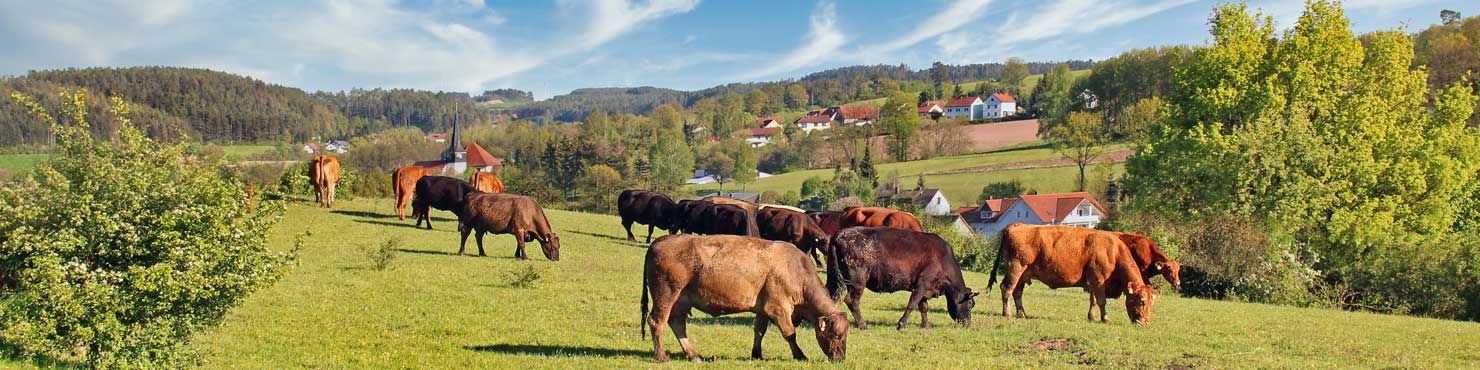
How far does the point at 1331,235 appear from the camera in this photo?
30.7m

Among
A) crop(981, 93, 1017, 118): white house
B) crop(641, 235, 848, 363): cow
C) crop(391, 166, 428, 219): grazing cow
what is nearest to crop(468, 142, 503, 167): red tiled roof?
crop(981, 93, 1017, 118): white house

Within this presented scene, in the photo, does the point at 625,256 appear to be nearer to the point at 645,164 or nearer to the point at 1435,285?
the point at 1435,285

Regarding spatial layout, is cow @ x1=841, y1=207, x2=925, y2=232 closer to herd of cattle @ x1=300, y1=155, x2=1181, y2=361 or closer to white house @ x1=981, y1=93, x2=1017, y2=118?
herd of cattle @ x1=300, y1=155, x2=1181, y2=361

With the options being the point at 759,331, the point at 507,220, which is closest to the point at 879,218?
the point at 507,220

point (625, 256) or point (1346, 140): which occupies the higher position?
point (1346, 140)

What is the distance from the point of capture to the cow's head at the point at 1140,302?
50.6 feet

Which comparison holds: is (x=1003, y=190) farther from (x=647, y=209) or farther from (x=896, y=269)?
(x=896, y=269)

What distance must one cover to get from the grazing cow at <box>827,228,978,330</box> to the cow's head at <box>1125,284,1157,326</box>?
3.35 meters

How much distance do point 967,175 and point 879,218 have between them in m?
70.3

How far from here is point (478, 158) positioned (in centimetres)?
A: 13000

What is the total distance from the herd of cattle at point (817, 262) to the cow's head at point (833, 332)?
0.04 ft

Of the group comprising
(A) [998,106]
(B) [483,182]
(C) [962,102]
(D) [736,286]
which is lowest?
(D) [736,286]

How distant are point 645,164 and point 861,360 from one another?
292ft

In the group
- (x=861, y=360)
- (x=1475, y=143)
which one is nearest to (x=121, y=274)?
(x=861, y=360)
